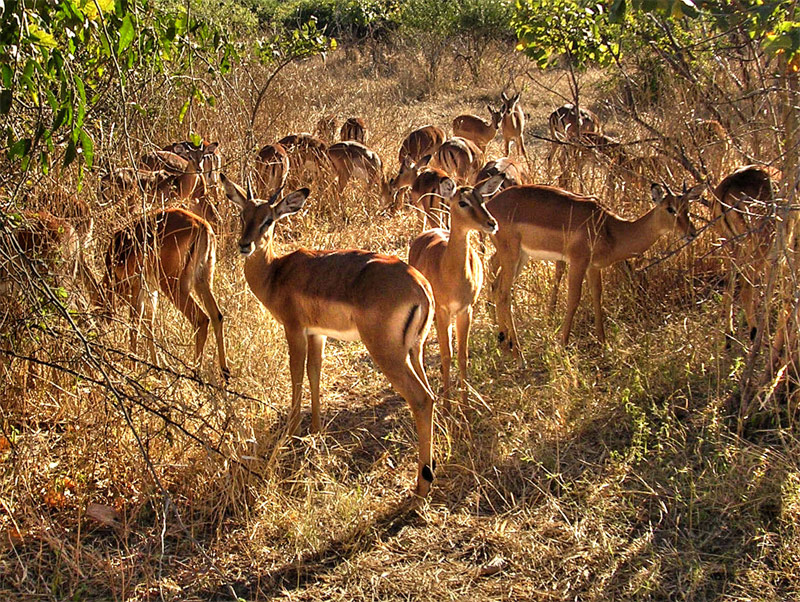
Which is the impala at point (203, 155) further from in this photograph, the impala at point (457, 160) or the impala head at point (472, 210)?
the impala head at point (472, 210)

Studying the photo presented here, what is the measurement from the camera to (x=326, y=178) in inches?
376

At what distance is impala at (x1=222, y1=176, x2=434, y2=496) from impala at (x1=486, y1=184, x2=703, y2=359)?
1.51 meters

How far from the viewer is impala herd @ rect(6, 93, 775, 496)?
4.40 m

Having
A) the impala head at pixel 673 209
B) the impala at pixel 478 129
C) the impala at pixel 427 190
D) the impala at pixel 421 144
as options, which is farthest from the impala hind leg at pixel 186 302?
the impala at pixel 478 129

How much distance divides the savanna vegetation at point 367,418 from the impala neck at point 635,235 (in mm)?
240

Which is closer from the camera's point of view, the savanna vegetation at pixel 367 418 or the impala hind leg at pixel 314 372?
the savanna vegetation at pixel 367 418

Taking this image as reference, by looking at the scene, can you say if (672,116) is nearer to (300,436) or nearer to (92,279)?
(300,436)

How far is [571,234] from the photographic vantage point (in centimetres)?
Answer: 616

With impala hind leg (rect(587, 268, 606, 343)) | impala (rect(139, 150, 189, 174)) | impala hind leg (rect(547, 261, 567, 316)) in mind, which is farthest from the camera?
impala (rect(139, 150, 189, 174))

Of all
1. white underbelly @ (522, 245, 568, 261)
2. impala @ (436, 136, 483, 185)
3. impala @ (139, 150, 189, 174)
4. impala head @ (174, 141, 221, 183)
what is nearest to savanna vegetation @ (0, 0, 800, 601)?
white underbelly @ (522, 245, 568, 261)

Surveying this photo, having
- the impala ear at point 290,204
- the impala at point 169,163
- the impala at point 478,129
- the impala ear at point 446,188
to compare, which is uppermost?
the impala at point 478,129

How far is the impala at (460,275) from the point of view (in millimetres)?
5234

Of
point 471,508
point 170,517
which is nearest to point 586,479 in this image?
point 471,508

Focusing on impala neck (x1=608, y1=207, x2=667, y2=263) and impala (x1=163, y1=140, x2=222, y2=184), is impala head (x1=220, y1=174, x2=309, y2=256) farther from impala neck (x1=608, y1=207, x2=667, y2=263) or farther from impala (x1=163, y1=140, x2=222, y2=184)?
impala (x1=163, y1=140, x2=222, y2=184)
